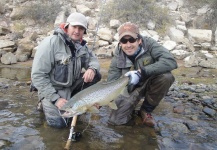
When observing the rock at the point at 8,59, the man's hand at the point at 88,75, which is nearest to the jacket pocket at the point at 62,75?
the man's hand at the point at 88,75

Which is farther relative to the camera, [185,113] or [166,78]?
[185,113]

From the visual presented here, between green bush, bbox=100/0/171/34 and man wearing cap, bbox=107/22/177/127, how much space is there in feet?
33.5

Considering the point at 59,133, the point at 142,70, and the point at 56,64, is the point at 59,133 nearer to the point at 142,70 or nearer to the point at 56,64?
the point at 56,64

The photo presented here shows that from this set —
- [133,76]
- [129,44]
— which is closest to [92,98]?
[133,76]

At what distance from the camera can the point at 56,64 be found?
13.5 ft

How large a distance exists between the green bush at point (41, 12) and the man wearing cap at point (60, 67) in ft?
38.7

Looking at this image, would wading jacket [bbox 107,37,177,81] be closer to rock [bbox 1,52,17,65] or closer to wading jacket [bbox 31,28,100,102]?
wading jacket [bbox 31,28,100,102]

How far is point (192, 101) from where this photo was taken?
19.0 ft

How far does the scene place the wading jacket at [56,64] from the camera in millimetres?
3930

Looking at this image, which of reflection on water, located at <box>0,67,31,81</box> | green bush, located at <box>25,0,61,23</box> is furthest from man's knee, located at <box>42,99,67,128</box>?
green bush, located at <box>25,0,61,23</box>

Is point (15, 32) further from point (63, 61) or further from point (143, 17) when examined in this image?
point (63, 61)

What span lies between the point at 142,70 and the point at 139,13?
1085 centimetres

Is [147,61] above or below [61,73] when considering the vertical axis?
above

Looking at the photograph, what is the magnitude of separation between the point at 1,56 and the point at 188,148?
9.21m
